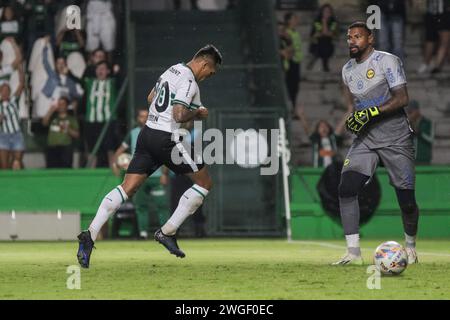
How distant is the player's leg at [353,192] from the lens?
42.9 ft

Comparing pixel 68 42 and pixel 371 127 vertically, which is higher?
pixel 68 42

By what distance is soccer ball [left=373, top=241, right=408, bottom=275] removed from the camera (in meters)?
12.0

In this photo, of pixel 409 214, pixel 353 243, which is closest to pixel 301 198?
pixel 409 214

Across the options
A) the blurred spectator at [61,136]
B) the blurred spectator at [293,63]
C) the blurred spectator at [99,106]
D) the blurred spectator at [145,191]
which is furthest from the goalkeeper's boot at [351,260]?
the blurred spectator at [293,63]

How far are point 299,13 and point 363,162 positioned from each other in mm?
12981

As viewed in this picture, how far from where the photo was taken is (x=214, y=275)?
1216 centimetres

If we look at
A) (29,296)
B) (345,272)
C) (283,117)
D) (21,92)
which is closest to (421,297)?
(345,272)

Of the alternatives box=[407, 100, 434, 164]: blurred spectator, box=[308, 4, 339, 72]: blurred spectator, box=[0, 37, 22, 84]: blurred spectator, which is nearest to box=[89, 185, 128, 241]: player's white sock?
box=[407, 100, 434, 164]: blurred spectator

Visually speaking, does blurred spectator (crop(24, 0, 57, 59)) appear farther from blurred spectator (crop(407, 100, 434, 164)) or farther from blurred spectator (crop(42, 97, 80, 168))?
blurred spectator (crop(407, 100, 434, 164))

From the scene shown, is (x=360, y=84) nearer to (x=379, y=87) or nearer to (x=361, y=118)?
(x=379, y=87)

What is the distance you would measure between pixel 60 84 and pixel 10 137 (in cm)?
135
